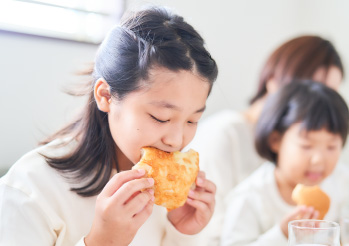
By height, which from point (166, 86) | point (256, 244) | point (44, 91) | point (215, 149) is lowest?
point (256, 244)

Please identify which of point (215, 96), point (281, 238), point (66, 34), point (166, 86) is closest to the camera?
point (166, 86)

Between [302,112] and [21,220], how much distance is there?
1024 millimetres

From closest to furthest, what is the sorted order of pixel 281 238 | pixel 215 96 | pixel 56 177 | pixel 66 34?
pixel 56 177 < pixel 281 238 < pixel 66 34 < pixel 215 96

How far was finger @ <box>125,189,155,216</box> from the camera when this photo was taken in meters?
0.89

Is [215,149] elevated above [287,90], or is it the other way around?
[287,90]

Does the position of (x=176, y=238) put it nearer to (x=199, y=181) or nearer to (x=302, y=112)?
(x=199, y=181)

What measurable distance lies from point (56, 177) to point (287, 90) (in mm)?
1005

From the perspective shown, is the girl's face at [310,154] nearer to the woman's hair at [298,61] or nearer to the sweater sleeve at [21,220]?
the woman's hair at [298,61]

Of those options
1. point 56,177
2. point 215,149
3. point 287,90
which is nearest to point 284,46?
point 287,90

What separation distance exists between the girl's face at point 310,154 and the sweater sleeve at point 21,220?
2.90ft

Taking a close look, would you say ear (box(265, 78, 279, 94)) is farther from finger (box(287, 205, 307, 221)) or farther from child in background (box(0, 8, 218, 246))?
child in background (box(0, 8, 218, 246))

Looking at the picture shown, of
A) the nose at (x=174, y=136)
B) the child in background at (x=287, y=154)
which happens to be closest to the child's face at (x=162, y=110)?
the nose at (x=174, y=136)

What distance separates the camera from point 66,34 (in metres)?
1.70

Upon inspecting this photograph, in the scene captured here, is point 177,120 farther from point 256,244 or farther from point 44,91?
point 44,91
